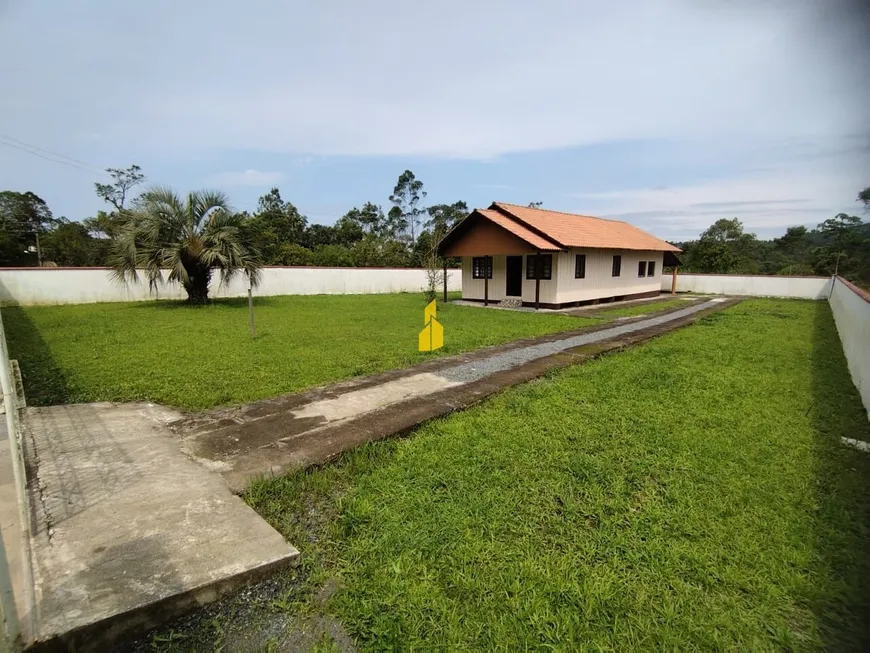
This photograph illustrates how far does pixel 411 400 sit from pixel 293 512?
2.26m

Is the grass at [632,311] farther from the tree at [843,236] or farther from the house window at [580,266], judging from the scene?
the tree at [843,236]

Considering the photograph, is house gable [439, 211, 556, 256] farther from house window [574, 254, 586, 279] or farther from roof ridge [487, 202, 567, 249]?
house window [574, 254, 586, 279]

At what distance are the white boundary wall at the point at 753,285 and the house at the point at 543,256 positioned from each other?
7.09 meters

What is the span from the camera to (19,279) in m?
14.6

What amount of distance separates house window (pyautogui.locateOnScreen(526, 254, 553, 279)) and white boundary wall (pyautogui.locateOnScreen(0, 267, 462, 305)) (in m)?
10.4

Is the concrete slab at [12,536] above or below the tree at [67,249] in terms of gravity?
below

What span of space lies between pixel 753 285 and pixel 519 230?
17117 mm

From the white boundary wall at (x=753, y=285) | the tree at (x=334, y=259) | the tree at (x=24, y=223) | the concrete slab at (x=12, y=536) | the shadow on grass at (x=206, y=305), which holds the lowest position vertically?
the concrete slab at (x=12, y=536)

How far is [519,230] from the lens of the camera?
→ 14.3 meters

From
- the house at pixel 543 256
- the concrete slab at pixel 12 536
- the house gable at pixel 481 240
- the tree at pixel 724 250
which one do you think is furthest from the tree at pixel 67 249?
the tree at pixel 724 250

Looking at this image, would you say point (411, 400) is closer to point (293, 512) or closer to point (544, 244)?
point (293, 512)

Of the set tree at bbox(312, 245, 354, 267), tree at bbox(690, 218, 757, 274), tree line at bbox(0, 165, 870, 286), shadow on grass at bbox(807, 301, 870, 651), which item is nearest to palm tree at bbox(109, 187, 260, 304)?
tree line at bbox(0, 165, 870, 286)

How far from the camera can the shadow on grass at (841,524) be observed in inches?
74.5

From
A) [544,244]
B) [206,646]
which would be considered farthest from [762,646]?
[544,244]
